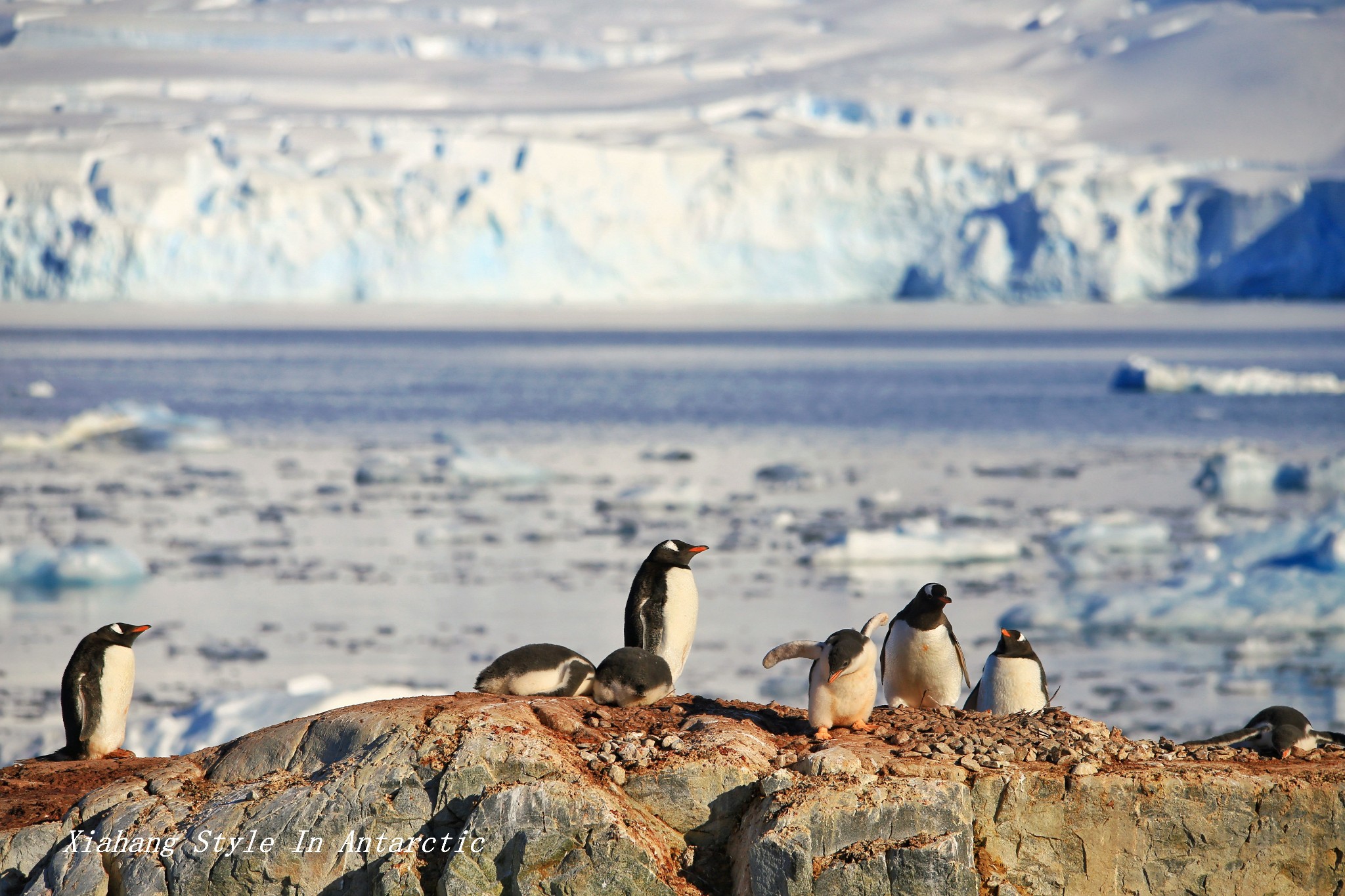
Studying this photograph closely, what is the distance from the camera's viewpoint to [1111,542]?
15.4 meters

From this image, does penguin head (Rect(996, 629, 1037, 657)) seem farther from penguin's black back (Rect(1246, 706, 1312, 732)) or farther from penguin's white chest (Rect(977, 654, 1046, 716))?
penguin's black back (Rect(1246, 706, 1312, 732))

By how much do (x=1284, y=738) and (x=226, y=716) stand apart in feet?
19.3

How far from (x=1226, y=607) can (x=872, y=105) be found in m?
72.0

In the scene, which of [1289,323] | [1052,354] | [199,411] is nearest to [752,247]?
[1052,354]

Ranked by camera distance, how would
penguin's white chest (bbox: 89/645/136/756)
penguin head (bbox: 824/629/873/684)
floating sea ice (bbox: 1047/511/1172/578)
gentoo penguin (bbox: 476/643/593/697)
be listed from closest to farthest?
penguin head (bbox: 824/629/873/684) → gentoo penguin (bbox: 476/643/593/697) → penguin's white chest (bbox: 89/645/136/756) → floating sea ice (bbox: 1047/511/1172/578)

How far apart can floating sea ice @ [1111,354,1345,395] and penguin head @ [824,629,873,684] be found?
33.1 meters

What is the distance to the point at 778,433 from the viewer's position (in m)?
29.7

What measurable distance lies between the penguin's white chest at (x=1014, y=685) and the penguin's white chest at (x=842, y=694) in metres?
0.96

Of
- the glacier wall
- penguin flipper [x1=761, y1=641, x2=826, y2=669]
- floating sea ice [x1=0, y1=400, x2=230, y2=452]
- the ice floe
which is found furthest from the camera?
the glacier wall

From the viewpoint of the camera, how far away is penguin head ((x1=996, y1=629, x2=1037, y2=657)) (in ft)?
16.9

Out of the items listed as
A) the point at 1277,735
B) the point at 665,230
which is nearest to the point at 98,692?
the point at 1277,735

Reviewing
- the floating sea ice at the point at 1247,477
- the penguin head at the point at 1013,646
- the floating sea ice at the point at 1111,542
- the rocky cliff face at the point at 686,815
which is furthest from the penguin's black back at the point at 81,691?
the floating sea ice at the point at 1247,477

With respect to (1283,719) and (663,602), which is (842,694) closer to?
(663,602)

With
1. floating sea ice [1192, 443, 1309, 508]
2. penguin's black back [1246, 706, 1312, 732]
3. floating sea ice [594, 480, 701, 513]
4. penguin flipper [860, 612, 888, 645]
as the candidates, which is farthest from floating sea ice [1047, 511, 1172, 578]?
penguin flipper [860, 612, 888, 645]
